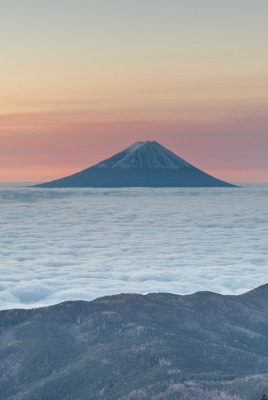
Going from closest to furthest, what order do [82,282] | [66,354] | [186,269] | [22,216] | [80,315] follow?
[66,354] → [80,315] → [82,282] → [186,269] → [22,216]

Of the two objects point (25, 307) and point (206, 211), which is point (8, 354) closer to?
point (25, 307)

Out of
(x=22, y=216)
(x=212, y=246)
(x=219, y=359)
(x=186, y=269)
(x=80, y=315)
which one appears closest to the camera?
(x=219, y=359)

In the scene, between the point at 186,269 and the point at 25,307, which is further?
the point at 186,269

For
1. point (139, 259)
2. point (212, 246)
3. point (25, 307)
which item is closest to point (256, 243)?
point (212, 246)

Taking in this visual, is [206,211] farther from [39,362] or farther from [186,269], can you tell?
[39,362]

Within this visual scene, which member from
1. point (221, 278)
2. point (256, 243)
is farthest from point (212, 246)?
point (221, 278)

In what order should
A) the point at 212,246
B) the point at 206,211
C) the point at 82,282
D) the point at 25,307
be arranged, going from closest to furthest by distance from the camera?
the point at 25,307
the point at 82,282
the point at 212,246
the point at 206,211
